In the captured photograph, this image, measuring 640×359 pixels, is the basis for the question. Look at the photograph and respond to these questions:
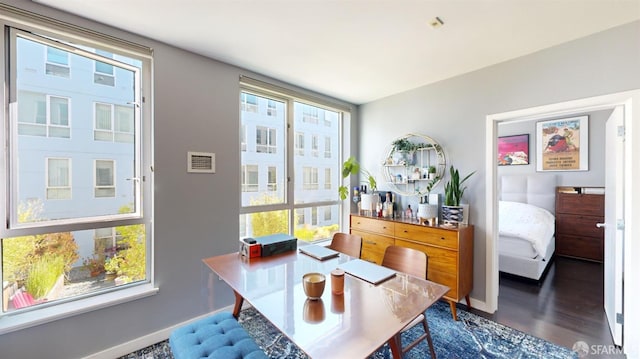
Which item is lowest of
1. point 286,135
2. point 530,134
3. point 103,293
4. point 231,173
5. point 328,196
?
point 103,293

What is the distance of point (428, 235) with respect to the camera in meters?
2.61

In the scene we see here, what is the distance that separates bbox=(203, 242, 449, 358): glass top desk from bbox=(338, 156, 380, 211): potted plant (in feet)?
5.62

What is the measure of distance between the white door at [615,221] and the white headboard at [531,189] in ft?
8.85

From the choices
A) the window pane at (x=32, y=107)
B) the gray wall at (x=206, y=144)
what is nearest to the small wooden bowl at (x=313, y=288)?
the gray wall at (x=206, y=144)

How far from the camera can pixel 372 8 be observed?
168 centimetres

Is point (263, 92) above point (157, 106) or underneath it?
above

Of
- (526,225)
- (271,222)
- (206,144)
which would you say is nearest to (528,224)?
(526,225)

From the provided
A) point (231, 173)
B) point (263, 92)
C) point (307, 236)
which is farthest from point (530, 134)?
point (231, 173)

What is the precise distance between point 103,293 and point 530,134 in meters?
6.54

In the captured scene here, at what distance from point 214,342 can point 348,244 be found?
52.0 inches

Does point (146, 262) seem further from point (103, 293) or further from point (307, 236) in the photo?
point (307, 236)

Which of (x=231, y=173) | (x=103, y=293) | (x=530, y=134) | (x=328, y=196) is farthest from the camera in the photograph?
(x=530, y=134)

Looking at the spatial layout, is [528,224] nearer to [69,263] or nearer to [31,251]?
[69,263]

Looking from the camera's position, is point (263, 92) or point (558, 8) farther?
point (263, 92)
